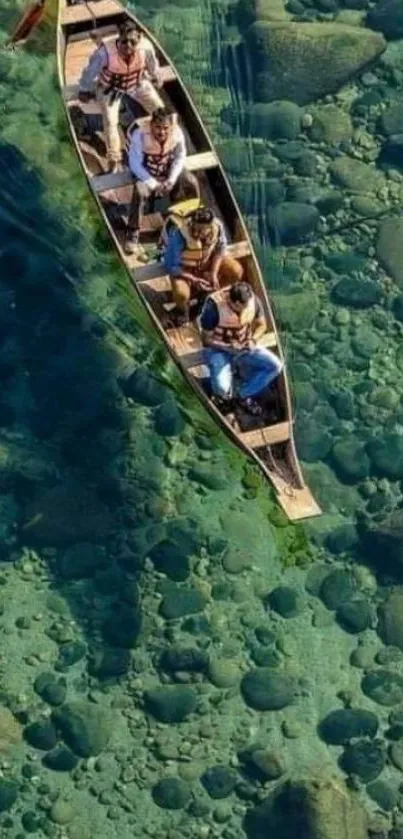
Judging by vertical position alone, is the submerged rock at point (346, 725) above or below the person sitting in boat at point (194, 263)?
below

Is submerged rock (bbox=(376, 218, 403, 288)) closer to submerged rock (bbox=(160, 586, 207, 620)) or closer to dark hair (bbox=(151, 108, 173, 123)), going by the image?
dark hair (bbox=(151, 108, 173, 123))

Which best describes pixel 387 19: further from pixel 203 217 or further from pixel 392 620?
pixel 392 620

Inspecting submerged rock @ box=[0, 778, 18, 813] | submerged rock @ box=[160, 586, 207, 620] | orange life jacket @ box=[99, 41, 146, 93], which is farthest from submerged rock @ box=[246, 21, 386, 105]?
submerged rock @ box=[0, 778, 18, 813]

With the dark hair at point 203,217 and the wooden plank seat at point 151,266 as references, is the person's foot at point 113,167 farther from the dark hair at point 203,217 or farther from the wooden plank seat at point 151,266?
the dark hair at point 203,217

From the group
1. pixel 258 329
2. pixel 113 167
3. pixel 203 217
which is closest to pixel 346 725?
pixel 258 329

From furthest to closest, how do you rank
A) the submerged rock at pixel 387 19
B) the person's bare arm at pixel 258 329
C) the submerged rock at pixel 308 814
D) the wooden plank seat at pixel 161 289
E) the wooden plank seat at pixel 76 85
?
the submerged rock at pixel 387 19 < the wooden plank seat at pixel 76 85 < the wooden plank seat at pixel 161 289 < the person's bare arm at pixel 258 329 < the submerged rock at pixel 308 814

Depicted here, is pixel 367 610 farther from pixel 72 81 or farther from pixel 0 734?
pixel 72 81

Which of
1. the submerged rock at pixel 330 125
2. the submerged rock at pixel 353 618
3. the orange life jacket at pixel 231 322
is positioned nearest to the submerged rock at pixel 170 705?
the submerged rock at pixel 353 618
